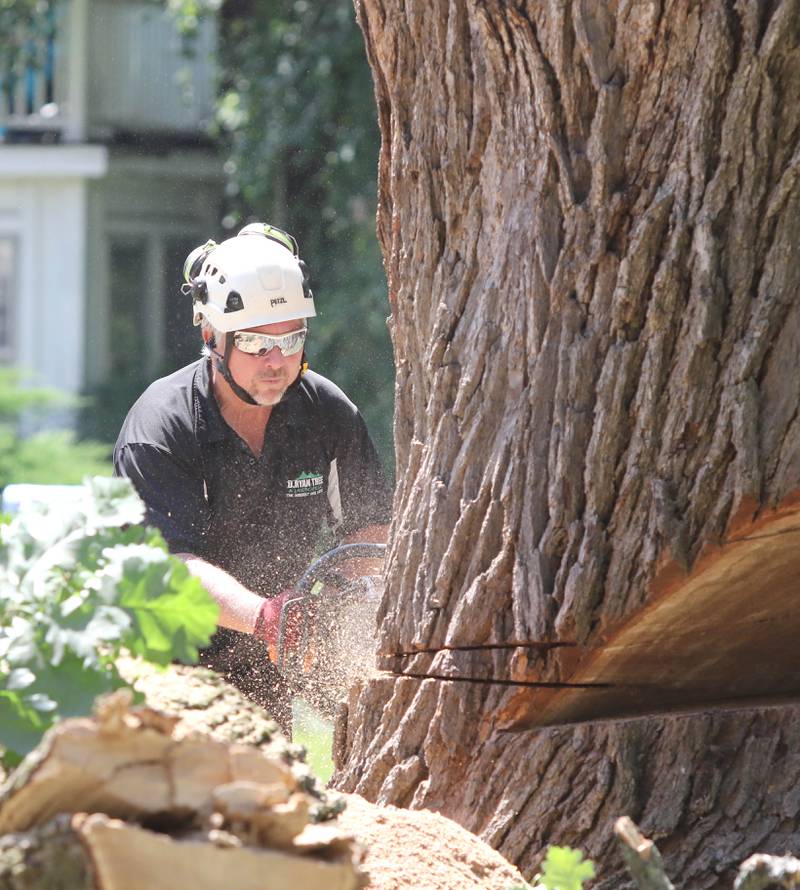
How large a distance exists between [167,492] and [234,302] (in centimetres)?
61

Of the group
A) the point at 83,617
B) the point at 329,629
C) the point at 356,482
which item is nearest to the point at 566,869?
the point at 83,617

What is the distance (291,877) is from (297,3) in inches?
470

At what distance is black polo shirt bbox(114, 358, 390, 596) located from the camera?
4.02 m

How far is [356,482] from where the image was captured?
4547mm

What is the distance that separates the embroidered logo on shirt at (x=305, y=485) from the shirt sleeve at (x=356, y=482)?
0.12 m

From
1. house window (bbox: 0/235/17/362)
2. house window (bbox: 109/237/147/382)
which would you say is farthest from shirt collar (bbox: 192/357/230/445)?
house window (bbox: 0/235/17/362)

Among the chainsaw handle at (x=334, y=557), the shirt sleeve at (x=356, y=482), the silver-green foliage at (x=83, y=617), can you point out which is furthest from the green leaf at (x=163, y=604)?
the shirt sleeve at (x=356, y=482)

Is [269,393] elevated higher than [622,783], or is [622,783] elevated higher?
[269,393]

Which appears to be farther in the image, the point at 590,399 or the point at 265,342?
the point at 265,342

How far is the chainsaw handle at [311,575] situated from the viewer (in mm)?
3746

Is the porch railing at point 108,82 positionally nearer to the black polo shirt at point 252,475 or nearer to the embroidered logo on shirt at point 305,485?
the black polo shirt at point 252,475

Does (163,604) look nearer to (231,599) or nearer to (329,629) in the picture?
(231,599)

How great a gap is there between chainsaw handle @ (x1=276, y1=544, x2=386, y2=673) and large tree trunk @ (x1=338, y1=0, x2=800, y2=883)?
0.56 m

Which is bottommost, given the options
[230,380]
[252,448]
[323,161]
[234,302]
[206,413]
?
[252,448]
